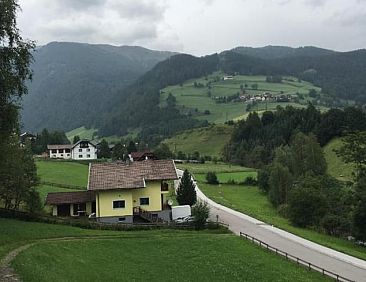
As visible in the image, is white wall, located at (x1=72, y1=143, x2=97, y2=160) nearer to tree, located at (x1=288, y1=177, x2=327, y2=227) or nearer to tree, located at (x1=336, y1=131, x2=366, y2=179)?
tree, located at (x1=336, y1=131, x2=366, y2=179)

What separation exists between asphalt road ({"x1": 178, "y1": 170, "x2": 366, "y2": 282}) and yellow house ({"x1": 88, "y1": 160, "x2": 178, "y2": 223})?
6.85 m

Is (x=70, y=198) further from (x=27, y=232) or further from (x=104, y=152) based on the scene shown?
(x=104, y=152)

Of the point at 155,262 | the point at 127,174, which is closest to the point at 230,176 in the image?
the point at 127,174

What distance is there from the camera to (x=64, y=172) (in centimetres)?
10500

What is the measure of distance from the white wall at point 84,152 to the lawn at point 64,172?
40895 millimetres

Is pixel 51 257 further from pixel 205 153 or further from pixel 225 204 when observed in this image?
pixel 205 153

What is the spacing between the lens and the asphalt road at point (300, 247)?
120 ft

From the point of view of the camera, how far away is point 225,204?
76.5 m

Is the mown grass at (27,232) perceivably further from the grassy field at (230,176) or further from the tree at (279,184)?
the grassy field at (230,176)

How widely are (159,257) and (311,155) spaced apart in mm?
72118

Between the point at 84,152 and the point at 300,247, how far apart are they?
132834 mm

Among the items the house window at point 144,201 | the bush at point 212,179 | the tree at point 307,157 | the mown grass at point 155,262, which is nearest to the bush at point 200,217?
the mown grass at point 155,262

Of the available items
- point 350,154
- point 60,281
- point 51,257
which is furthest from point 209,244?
point 350,154

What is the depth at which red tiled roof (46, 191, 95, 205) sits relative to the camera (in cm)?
5909
